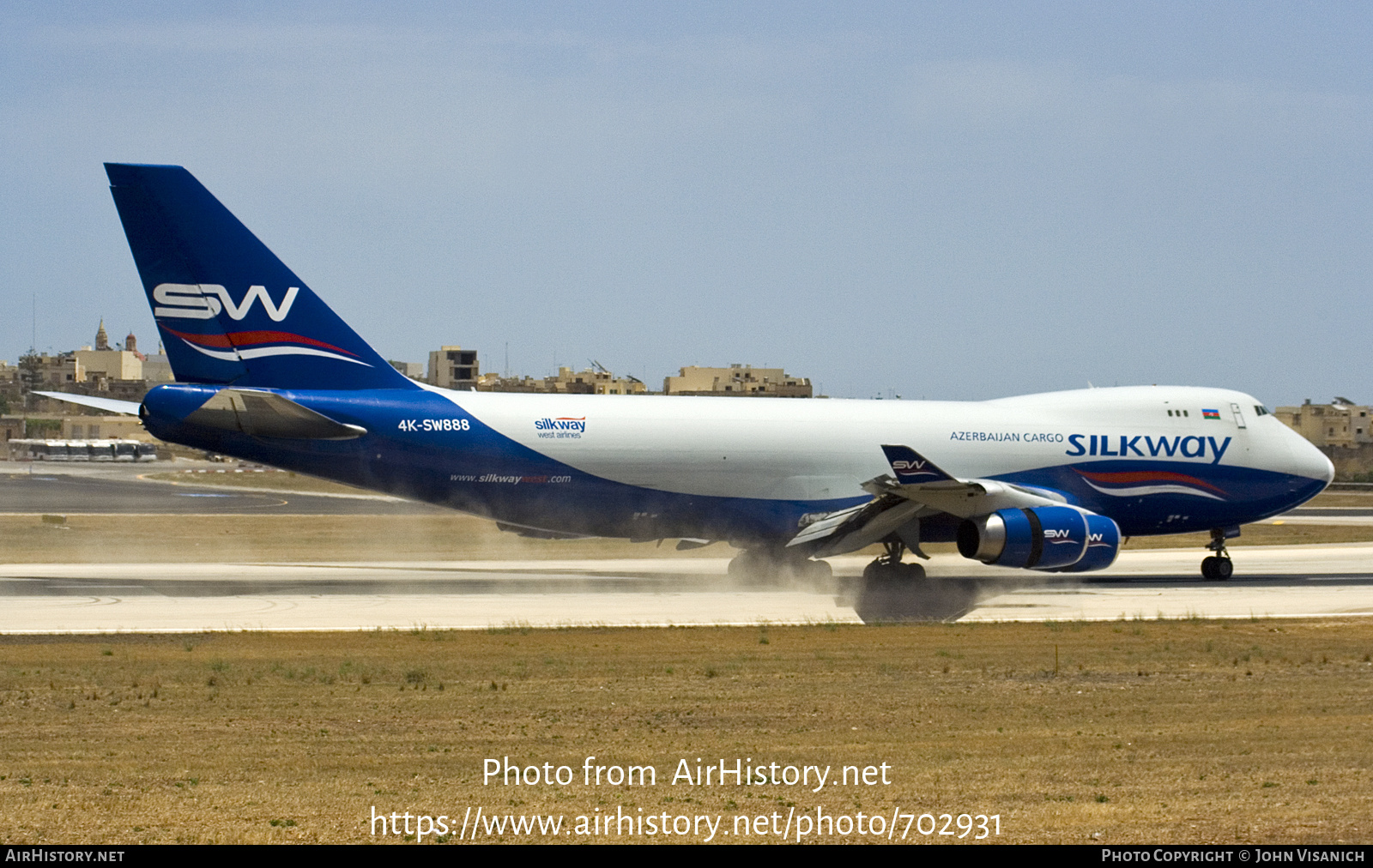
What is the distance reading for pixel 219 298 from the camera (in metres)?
24.6

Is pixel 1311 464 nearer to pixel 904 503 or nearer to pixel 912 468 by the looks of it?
pixel 904 503

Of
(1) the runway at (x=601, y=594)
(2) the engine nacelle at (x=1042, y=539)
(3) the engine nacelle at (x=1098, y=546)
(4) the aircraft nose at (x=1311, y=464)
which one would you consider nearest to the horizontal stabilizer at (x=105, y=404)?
(1) the runway at (x=601, y=594)

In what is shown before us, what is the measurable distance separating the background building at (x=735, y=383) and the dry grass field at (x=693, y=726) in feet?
260

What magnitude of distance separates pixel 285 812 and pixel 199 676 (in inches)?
262

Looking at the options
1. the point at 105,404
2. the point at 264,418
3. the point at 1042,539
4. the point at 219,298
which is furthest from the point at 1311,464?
the point at 105,404

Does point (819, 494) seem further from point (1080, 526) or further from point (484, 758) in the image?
point (484, 758)

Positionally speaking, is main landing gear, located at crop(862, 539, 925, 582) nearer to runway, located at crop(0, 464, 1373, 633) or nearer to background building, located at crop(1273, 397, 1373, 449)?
runway, located at crop(0, 464, 1373, 633)

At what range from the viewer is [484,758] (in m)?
11.3

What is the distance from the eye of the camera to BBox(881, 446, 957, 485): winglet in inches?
945

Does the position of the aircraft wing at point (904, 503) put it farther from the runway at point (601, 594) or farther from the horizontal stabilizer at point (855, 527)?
the runway at point (601, 594)

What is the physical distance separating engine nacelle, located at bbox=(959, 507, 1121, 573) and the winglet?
119cm

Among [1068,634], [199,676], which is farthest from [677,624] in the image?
[199,676]

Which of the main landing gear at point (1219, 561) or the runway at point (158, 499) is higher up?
the main landing gear at point (1219, 561)

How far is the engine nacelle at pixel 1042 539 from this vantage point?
24.0 m
